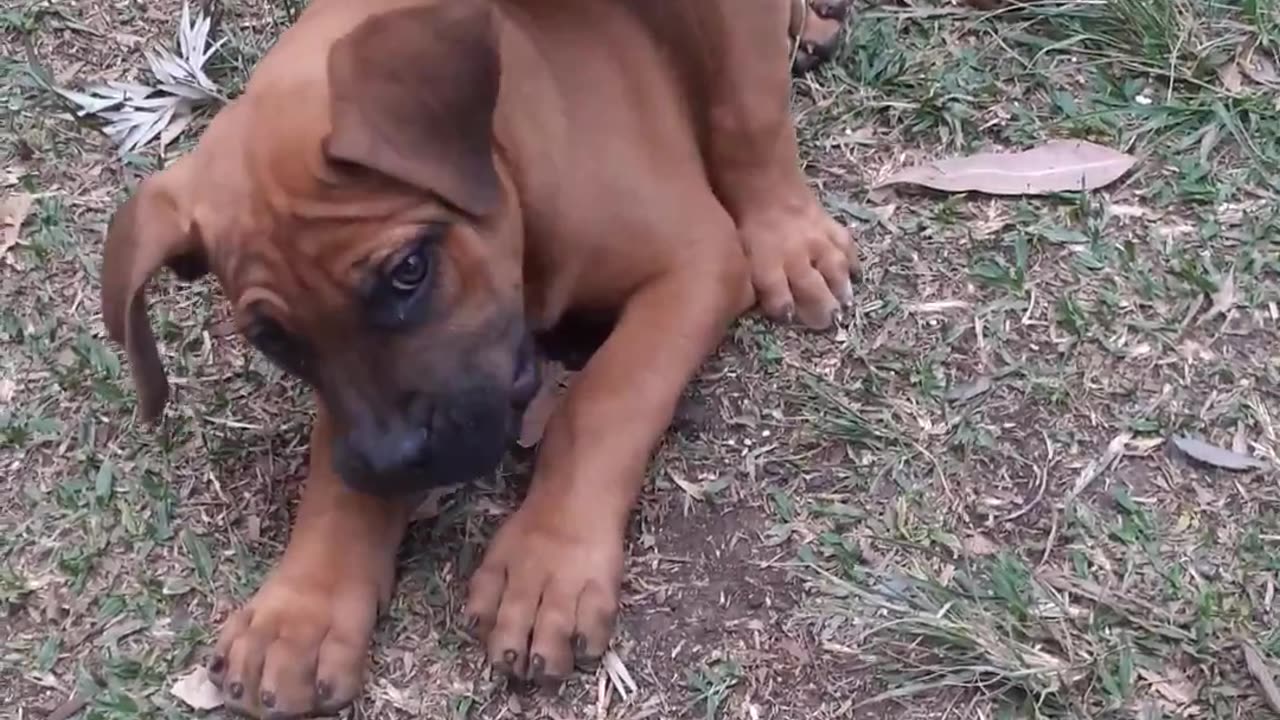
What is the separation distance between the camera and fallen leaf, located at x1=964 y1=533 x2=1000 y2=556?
2.77 m

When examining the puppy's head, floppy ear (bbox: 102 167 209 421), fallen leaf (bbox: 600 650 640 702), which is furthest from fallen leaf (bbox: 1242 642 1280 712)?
floppy ear (bbox: 102 167 209 421)

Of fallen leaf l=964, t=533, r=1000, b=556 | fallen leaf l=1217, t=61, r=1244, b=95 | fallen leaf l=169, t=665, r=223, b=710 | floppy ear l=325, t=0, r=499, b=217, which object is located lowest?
fallen leaf l=169, t=665, r=223, b=710

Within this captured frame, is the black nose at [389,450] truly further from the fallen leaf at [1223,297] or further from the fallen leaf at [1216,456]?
the fallen leaf at [1223,297]

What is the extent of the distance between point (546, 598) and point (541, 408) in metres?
0.48

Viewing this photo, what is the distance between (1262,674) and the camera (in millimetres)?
2537

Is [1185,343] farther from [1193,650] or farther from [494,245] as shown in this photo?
[494,245]

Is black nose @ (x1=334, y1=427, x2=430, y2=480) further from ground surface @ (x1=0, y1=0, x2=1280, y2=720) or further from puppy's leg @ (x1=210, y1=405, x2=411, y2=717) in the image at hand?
ground surface @ (x1=0, y1=0, x2=1280, y2=720)

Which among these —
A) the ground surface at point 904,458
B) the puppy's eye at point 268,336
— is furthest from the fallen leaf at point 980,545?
the puppy's eye at point 268,336

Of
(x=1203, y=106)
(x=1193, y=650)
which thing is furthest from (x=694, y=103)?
(x=1193, y=650)

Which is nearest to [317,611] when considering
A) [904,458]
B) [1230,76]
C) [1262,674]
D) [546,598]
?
[546,598]

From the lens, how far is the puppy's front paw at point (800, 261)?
3.12 meters

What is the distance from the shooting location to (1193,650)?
A: 258cm

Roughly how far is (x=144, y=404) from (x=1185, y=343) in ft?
6.12

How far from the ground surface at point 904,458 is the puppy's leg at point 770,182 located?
76 millimetres
